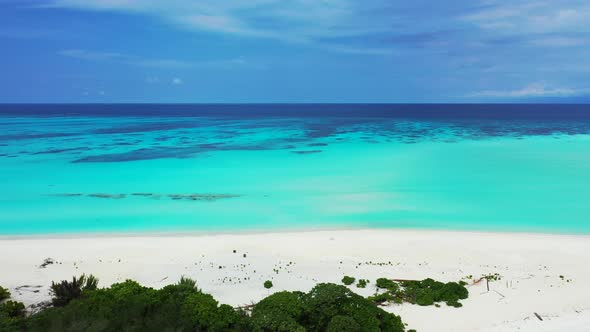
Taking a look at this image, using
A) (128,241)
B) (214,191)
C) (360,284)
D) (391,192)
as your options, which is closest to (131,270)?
(128,241)

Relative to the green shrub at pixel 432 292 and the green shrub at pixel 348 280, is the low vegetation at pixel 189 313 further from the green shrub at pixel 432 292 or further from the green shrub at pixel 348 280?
the green shrub at pixel 348 280

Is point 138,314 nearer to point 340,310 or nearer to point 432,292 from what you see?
point 340,310

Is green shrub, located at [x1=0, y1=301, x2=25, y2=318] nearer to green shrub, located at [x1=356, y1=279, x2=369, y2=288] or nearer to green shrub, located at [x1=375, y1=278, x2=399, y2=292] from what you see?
green shrub, located at [x1=356, y1=279, x2=369, y2=288]

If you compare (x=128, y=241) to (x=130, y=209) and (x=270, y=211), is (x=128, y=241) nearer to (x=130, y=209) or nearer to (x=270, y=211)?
(x=130, y=209)

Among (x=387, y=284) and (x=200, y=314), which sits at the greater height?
(x=200, y=314)

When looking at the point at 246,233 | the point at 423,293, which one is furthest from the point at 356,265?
the point at 246,233

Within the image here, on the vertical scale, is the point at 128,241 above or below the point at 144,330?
below
